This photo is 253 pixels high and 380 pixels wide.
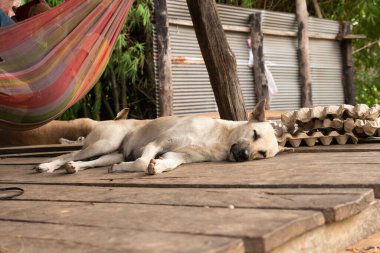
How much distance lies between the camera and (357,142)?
12.1ft

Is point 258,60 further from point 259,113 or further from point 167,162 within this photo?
point 167,162

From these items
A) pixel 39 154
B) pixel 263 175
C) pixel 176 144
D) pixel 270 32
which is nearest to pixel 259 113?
pixel 176 144

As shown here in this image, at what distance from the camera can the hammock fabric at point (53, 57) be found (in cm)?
273

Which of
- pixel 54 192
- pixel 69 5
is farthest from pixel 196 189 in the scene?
pixel 69 5

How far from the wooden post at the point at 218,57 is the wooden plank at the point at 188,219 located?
2.09 meters

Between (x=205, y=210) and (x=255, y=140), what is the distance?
1.53m

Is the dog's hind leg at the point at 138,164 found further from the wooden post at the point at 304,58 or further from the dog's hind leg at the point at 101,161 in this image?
the wooden post at the point at 304,58

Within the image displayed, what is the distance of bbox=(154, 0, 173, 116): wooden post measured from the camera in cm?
570

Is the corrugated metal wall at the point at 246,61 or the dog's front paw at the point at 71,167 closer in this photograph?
the dog's front paw at the point at 71,167

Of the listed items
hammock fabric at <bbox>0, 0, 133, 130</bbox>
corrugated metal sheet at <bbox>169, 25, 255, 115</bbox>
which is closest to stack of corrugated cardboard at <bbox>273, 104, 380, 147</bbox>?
hammock fabric at <bbox>0, 0, 133, 130</bbox>

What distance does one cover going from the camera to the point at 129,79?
7336 mm

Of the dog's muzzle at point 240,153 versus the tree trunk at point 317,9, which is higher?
the tree trunk at point 317,9

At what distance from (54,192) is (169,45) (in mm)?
3663

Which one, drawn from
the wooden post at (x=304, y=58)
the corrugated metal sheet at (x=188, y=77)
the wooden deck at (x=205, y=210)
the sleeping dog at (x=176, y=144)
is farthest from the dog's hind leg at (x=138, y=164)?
the wooden post at (x=304, y=58)
